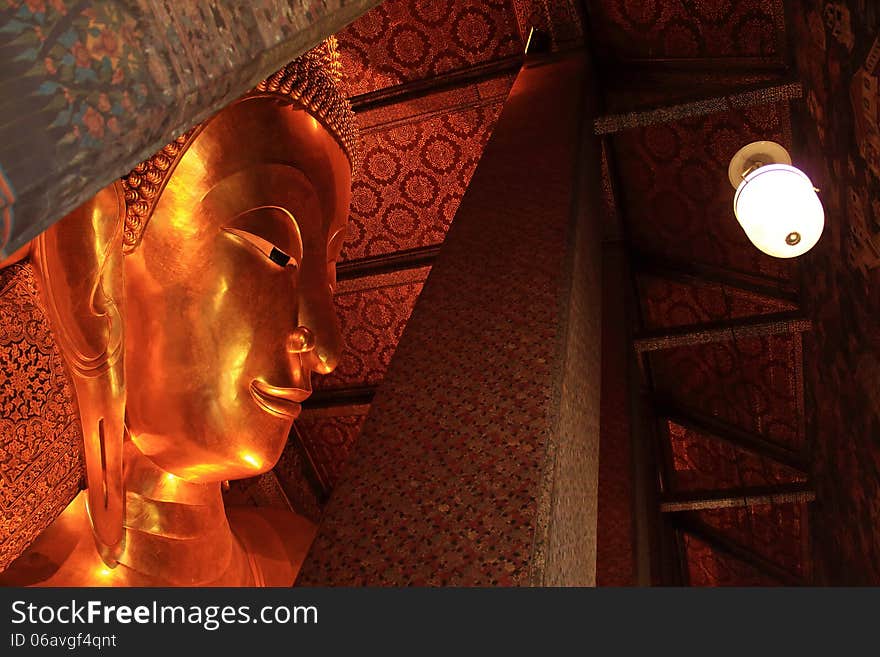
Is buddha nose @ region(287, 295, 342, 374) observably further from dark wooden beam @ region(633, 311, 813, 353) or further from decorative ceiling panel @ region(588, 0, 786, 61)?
dark wooden beam @ region(633, 311, 813, 353)

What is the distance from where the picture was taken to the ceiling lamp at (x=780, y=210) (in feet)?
7.94

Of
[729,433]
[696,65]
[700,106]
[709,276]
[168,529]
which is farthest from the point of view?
[729,433]

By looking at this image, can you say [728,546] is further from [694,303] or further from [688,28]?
[688,28]

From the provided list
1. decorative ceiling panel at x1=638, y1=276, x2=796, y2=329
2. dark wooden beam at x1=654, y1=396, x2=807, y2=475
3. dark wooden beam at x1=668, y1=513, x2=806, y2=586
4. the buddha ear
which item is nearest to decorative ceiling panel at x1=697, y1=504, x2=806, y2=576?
dark wooden beam at x1=668, y1=513, x2=806, y2=586

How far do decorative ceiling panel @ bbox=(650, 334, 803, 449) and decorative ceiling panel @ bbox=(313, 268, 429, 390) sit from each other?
179cm

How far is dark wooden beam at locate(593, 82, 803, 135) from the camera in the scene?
3006 millimetres

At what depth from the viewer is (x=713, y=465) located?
6.01 metres

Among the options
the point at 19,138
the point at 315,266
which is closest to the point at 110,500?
the point at 315,266

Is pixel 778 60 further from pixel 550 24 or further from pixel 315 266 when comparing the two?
pixel 315 266

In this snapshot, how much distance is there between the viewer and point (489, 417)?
5.15 feet

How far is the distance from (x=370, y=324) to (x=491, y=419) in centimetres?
357

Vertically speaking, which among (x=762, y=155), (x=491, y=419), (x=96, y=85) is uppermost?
(x=762, y=155)

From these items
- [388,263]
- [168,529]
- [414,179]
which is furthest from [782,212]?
[388,263]

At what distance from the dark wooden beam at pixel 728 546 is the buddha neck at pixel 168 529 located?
4494 mm
